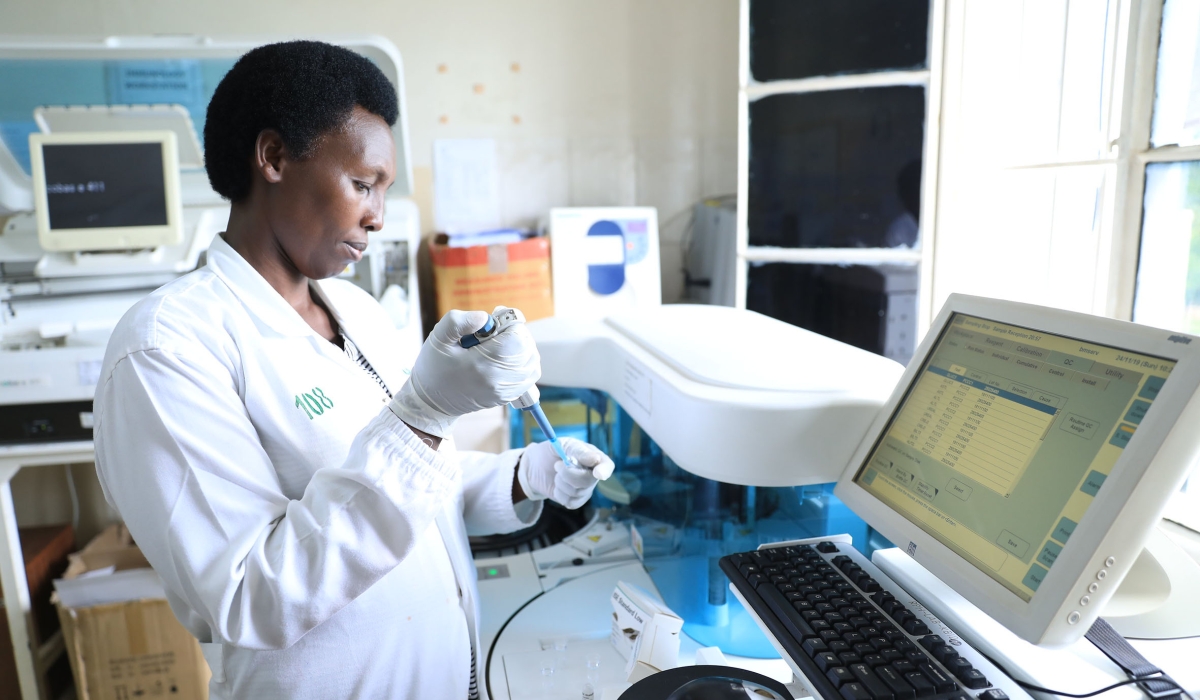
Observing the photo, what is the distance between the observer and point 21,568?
1958 mm

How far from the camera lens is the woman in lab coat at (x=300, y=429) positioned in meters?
0.68

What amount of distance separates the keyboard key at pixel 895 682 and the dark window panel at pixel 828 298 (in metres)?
1.80

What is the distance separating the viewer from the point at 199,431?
0.69 metres

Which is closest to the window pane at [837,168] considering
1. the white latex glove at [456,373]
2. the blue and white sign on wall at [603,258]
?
the blue and white sign on wall at [603,258]

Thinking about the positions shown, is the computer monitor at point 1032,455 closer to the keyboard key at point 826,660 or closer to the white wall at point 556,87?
the keyboard key at point 826,660

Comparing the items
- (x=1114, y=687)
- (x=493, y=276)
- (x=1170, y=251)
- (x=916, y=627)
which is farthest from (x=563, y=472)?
(x=493, y=276)

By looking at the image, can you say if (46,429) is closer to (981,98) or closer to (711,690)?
(711,690)

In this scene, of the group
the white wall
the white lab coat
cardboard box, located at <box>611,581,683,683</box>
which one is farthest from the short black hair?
the white wall

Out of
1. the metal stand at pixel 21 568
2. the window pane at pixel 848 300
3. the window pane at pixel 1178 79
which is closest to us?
the window pane at pixel 1178 79

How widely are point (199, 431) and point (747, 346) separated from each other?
2.09ft

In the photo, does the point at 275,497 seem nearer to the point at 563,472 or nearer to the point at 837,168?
the point at 563,472

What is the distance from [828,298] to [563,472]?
1.62 meters

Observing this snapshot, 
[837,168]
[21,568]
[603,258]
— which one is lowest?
[21,568]

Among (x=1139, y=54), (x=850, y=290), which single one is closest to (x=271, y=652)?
(x=1139, y=54)
